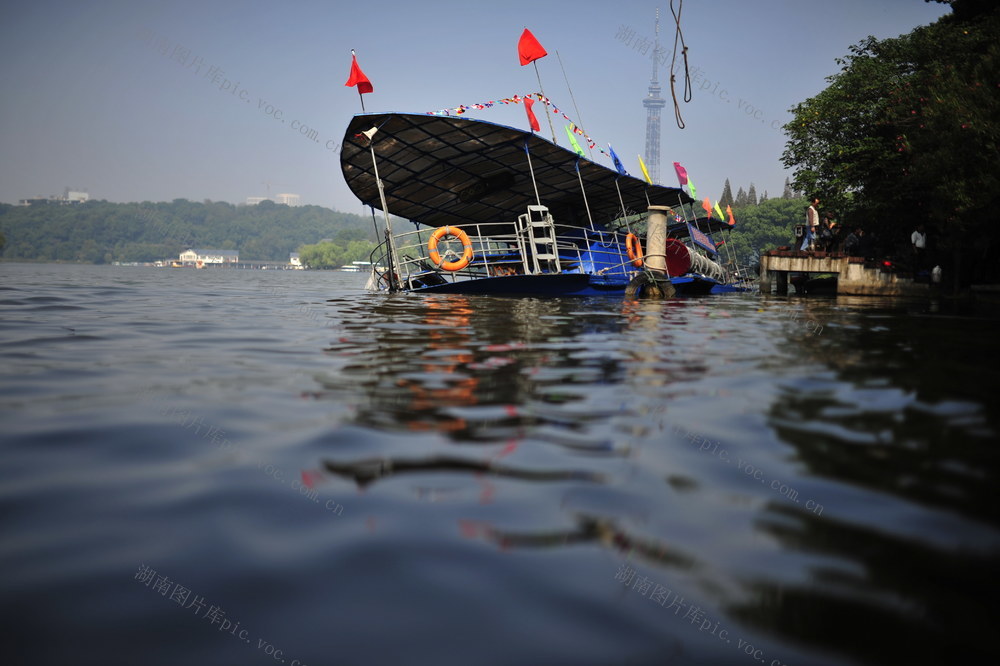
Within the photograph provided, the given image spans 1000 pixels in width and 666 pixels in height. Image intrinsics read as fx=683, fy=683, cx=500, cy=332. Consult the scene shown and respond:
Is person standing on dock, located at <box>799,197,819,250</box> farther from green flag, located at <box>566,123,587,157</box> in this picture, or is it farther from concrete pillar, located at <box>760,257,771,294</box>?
green flag, located at <box>566,123,587,157</box>

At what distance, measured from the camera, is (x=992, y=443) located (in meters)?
3.29

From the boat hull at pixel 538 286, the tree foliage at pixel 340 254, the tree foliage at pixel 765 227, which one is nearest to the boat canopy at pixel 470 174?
the boat hull at pixel 538 286

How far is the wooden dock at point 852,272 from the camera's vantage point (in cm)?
2417

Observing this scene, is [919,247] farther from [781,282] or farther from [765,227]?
[765,227]

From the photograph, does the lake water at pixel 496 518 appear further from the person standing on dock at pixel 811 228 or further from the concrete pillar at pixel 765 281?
the person standing on dock at pixel 811 228

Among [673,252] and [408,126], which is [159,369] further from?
[673,252]

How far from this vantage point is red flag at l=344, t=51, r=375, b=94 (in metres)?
17.7

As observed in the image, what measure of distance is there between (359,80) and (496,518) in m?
17.5

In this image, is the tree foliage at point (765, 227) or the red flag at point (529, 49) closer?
the red flag at point (529, 49)

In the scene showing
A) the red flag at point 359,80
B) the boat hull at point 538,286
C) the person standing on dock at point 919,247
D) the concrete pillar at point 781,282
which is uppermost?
the red flag at point 359,80

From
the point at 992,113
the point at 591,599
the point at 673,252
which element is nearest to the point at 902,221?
the point at 673,252

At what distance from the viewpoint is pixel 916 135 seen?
22250mm

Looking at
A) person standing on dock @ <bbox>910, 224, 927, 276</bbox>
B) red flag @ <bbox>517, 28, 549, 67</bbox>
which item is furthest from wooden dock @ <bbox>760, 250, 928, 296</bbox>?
red flag @ <bbox>517, 28, 549, 67</bbox>

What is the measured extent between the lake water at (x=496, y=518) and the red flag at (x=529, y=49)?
52.4ft
